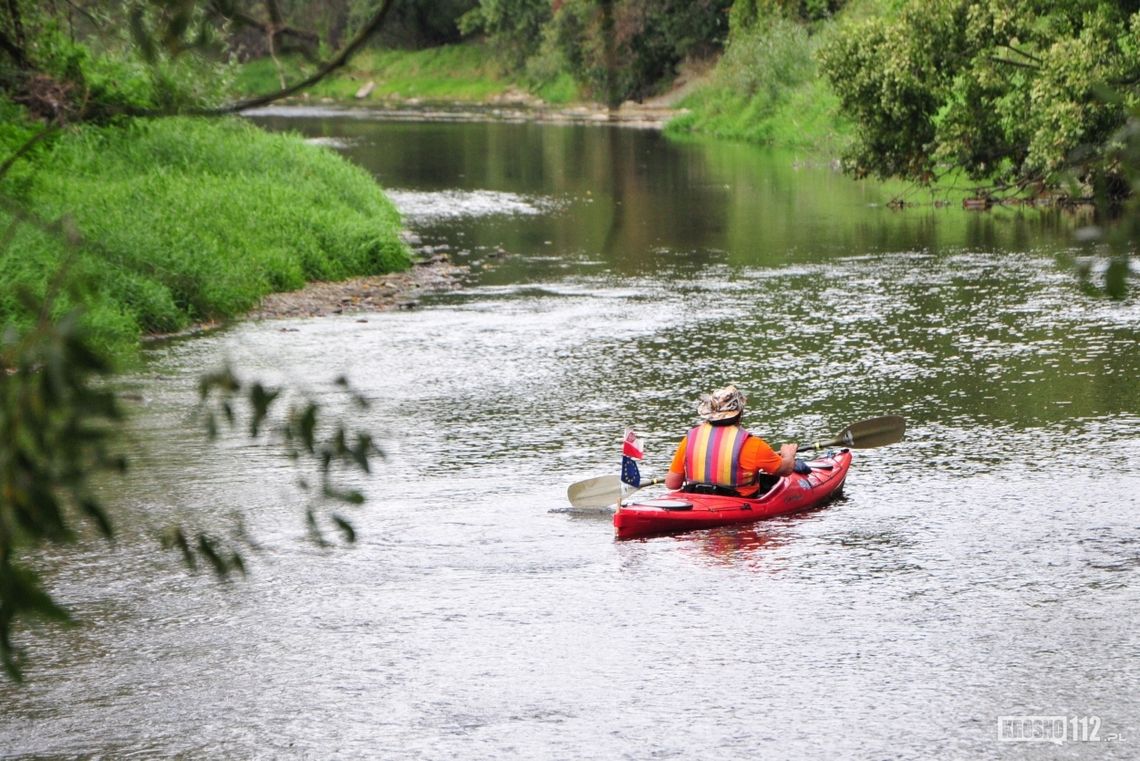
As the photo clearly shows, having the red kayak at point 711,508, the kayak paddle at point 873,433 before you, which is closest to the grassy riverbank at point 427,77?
the kayak paddle at point 873,433

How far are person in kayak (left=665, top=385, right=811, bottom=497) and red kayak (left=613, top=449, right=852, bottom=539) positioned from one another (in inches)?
3.5

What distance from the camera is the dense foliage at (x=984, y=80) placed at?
966 inches

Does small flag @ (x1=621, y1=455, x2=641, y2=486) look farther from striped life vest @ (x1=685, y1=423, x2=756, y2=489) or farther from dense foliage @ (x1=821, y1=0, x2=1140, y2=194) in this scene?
dense foliage @ (x1=821, y1=0, x2=1140, y2=194)

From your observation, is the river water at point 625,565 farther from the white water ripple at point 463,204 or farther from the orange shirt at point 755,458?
the white water ripple at point 463,204

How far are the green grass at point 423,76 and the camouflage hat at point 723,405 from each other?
71878 millimetres

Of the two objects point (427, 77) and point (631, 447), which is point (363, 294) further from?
Answer: point (427, 77)

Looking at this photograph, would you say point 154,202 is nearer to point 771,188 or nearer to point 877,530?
point 877,530

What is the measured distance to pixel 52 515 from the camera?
397 cm

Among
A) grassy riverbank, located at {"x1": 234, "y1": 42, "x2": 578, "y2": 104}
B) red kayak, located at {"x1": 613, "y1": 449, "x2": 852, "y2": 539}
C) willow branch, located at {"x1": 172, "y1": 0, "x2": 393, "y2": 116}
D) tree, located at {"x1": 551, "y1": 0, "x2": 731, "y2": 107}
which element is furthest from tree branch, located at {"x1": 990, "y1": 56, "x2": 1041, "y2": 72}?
grassy riverbank, located at {"x1": 234, "y1": 42, "x2": 578, "y2": 104}

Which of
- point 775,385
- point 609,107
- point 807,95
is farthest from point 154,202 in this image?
point 609,107

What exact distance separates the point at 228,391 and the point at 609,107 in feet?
209

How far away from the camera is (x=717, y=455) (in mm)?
11234

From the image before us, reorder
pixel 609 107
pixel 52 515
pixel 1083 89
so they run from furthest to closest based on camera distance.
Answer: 1. pixel 609 107
2. pixel 1083 89
3. pixel 52 515

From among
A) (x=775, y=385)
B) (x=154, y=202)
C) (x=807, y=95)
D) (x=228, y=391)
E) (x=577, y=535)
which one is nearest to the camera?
(x=228, y=391)
